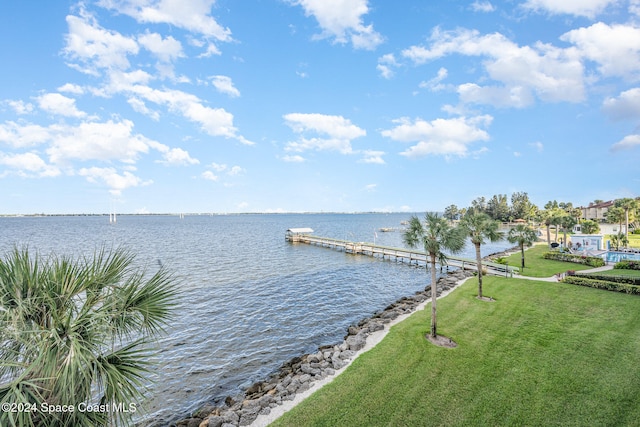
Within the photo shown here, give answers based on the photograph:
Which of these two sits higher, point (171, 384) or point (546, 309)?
point (546, 309)

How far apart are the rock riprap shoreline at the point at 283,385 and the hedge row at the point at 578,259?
97.0 feet

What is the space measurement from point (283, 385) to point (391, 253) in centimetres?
3798

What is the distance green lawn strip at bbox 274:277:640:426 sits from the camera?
9297 mm

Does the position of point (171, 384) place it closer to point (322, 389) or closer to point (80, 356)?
point (322, 389)

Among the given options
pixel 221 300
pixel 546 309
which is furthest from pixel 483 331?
pixel 221 300

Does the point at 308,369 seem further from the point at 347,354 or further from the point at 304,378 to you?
the point at 347,354

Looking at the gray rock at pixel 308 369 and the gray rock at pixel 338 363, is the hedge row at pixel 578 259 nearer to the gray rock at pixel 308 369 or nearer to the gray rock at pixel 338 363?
the gray rock at pixel 338 363

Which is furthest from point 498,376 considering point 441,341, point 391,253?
point 391,253

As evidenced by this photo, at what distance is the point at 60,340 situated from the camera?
445 centimetres

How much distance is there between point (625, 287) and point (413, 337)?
17.9 meters

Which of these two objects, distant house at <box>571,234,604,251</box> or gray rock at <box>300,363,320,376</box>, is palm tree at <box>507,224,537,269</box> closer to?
distant house at <box>571,234,604,251</box>

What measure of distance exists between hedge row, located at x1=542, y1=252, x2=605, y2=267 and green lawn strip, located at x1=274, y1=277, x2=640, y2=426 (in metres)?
17.3

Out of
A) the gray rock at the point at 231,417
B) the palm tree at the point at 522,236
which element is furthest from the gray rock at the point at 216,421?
the palm tree at the point at 522,236

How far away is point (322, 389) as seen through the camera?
1103 cm
